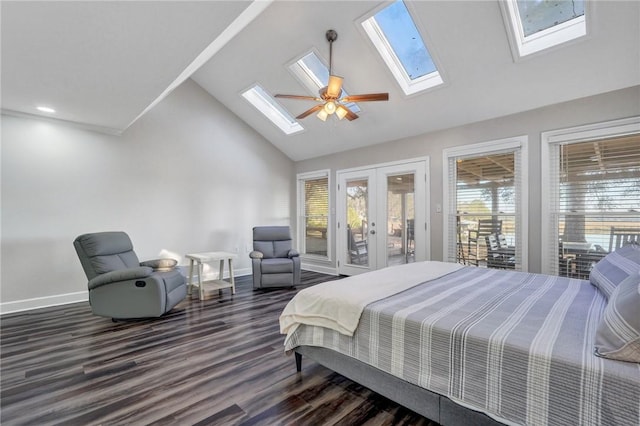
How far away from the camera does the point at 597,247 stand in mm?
3307

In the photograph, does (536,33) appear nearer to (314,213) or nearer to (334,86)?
(334,86)

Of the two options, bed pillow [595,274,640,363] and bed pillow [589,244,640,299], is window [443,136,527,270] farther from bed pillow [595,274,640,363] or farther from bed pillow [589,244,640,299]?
bed pillow [595,274,640,363]

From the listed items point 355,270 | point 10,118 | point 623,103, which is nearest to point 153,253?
point 10,118

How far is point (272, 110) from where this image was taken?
5.72m

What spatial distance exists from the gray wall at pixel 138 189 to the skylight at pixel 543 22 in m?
4.65

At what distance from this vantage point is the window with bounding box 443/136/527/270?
3773mm

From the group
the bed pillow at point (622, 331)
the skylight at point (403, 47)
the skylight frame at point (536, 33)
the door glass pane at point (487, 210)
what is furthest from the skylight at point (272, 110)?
the bed pillow at point (622, 331)

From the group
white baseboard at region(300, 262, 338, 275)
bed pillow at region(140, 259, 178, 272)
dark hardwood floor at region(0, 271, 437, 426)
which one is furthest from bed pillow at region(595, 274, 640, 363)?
white baseboard at region(300, 262, 338, 275)

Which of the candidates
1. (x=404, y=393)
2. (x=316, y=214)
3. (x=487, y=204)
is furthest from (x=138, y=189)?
(x=487, y=204)

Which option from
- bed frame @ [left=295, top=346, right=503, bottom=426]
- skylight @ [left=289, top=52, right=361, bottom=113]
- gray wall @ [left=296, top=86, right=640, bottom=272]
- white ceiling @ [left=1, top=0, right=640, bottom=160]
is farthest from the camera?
skylight @ [left=289, top=52, right=361, bottom=113]

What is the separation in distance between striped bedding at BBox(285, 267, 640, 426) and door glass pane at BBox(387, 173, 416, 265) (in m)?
2.69

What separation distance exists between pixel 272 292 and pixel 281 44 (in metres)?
3.64

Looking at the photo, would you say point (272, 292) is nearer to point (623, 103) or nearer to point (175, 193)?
point (175, 193)

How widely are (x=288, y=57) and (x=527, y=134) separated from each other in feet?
11.0
